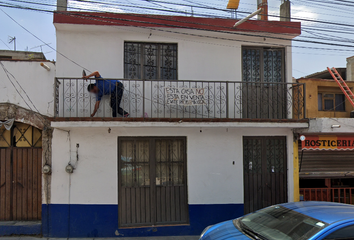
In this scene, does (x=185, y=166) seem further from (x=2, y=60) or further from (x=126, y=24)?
(x=2, y=60)

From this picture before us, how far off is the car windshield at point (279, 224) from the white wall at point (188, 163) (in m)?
2.50

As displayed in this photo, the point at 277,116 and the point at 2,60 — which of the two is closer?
the point at 2,60

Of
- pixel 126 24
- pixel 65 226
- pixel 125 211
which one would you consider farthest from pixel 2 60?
pixel 125 211

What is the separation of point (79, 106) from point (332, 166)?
7347 mm

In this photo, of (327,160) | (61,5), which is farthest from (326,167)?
(61,5)

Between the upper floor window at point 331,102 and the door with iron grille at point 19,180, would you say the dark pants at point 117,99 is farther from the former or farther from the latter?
the upper floor window at point 331,102

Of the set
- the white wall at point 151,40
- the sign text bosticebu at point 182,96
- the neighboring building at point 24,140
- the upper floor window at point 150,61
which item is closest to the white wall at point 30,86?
the neighboring building at point 24,140

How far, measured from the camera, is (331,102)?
13.8 m

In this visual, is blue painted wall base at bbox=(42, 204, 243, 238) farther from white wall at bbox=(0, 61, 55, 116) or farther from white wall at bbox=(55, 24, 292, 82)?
white wall at bbox=(55, 24, 292, 82)

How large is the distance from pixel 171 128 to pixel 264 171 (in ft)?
9.39

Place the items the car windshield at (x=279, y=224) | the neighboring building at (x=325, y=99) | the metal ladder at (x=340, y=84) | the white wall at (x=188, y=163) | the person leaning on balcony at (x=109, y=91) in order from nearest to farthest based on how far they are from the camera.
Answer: the car windshield at (x=279, y=224)
the person leaning on balcony at (x=109, y=91)
the white wall at (x=188, y=163)
the metal ladder at (x=340, y=84)
the neighboring building at (x=325, y=99)

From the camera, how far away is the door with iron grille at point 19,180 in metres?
7.10

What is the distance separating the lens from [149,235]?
7059 millimetres

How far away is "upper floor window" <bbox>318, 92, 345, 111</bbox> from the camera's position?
44.8 feet
